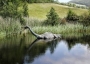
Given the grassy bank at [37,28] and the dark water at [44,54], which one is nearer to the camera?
the dark water at [44,54]

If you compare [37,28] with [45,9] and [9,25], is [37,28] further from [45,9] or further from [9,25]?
Result: [45,9]

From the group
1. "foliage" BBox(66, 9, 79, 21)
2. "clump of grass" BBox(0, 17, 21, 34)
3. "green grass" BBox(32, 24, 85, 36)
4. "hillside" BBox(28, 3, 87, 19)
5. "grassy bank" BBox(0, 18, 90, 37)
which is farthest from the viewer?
"hillside" BBox(28, 3, 87, 19)

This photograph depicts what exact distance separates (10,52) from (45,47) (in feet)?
12.9

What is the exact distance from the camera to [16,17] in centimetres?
3278

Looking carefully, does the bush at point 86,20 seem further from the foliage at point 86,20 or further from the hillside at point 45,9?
the hillside at point 45,9

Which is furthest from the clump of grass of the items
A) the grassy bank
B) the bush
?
the bush

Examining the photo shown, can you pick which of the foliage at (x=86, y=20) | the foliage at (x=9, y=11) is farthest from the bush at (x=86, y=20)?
the foliage at (x=9, y=11)

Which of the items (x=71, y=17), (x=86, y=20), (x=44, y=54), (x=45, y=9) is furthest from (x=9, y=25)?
Result: (x=45, y=9)

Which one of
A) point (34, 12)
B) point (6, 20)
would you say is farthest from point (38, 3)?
point (6, 20)

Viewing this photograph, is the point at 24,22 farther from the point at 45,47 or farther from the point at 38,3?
the point at 38,3

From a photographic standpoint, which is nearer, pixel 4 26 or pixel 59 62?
pixel 59 62

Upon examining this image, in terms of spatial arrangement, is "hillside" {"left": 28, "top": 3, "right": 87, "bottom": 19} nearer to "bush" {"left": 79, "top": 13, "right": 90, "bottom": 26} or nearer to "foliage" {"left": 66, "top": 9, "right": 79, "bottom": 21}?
"foliage" {"left": 66, "top": 9, "right": 79, "bottom": 21}

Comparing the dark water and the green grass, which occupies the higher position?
the dark water

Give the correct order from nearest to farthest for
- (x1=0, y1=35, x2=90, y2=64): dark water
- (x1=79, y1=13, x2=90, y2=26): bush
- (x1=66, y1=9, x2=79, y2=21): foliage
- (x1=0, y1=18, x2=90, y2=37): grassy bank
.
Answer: (x1=0, y1=35, x2=90, y2=64): dark water, (x1=0, y1=18, x2=90, y2=37): grassy bank, (x1=79, y1=13, x2=90, y2=26): bush, (x1=66, y1=9, x2=79, y2=21): foliage
